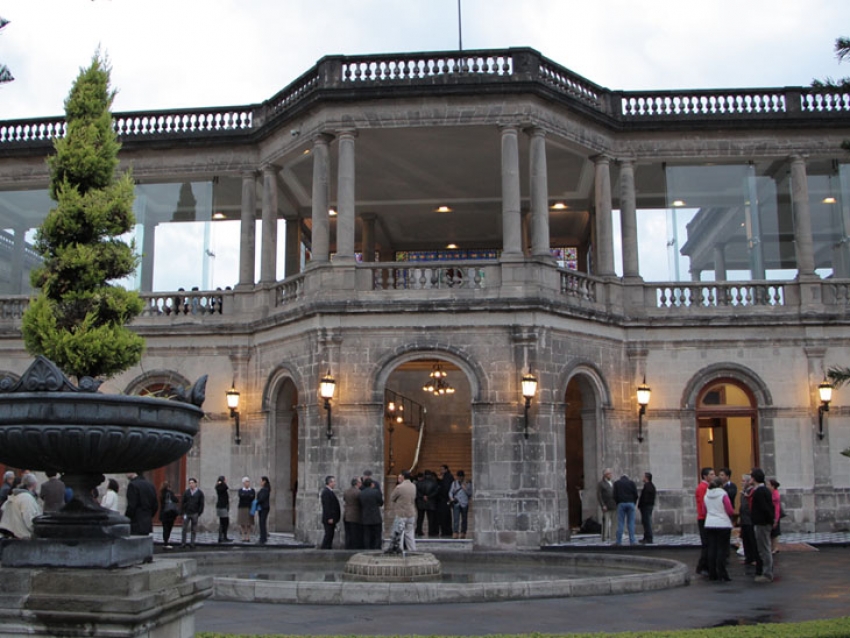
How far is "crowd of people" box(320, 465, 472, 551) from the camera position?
16812 millimetres

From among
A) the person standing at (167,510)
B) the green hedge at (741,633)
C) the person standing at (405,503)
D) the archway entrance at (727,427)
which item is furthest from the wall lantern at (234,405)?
the green hedge at (741,633)

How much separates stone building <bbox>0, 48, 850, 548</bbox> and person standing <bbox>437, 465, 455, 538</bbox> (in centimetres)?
256

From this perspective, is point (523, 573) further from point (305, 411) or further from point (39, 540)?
point (39, 540)

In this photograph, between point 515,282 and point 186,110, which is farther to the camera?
point 186,110

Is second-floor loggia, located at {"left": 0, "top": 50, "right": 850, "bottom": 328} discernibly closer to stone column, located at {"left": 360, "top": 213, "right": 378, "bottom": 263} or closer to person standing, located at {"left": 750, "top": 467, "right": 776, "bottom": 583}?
stone column, located at {"left": 360, "top": 213, "right": 378, "bottom": 263}

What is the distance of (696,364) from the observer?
2350 centimetres

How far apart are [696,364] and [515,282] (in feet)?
18.1

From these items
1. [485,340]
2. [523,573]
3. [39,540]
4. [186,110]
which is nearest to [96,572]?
[39,540]

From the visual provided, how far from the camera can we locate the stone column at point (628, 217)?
24.2 m

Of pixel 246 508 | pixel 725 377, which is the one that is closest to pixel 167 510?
pixel 246 508

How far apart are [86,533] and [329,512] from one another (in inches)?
475

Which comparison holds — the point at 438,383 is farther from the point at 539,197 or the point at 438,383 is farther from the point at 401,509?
the point at 401,509

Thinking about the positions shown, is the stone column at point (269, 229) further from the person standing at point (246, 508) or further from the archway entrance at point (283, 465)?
the person standing at point (246, 508)

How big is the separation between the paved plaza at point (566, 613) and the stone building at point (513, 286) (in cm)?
785
